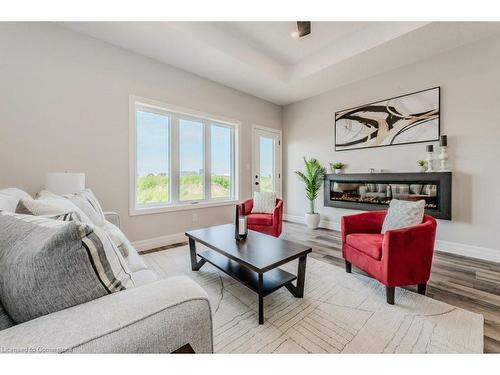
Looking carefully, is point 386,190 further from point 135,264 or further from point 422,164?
point 135,264

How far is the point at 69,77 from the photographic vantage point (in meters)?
2.52

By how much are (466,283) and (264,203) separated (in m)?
2.47

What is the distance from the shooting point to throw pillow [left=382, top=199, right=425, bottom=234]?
76.3 inches

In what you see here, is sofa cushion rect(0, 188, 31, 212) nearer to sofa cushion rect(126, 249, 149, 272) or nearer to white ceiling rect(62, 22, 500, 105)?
sofa cushion rect(126, 249, 149, 272)

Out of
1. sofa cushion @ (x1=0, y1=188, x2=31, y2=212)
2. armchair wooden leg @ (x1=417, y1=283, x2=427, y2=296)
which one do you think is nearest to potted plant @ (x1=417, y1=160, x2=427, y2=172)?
armchair wooden leg @ (x1=417, y1=283, x2=427, y2=296)

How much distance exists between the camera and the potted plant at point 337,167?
13.3 ft

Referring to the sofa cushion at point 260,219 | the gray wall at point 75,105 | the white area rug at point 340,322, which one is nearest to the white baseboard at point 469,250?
the white area rug at point 340,322

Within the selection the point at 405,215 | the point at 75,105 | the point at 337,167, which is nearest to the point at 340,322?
the point at 405,215

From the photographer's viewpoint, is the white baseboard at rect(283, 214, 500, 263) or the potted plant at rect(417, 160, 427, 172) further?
the potted plant at rect(417, 160, 427, 172)

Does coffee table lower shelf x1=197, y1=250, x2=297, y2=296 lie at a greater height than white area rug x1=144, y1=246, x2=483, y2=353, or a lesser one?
greater

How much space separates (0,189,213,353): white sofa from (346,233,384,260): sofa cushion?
1670 millimetres

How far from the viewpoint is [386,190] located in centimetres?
354

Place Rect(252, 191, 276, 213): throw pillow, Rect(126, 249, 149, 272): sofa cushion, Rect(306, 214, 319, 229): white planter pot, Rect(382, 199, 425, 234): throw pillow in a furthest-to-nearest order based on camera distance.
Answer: Rect(306, 214, 319, 229): white planter pot → Rect(252, 191, 276, 213): throw pillow → Rect(382, 199, 425, 234): throw pillow → Rect(126, 249, 149, 272): sofa cushion
